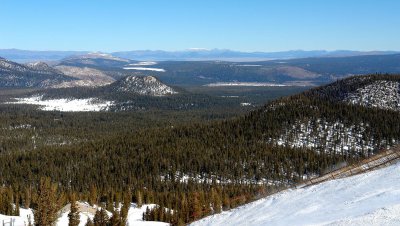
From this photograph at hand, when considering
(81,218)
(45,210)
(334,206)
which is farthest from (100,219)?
(334,206)

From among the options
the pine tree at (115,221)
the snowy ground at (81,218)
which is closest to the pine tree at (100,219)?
the pine tree at (115,221)

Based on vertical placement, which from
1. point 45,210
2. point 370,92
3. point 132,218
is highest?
point 370,92

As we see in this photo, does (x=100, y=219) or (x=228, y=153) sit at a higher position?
(x=100, y=219)

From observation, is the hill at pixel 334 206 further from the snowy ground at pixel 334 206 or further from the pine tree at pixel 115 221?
the pine tree at pixel 115 221

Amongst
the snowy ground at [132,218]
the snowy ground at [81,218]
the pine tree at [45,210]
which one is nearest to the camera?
the pine tree at [45,210]

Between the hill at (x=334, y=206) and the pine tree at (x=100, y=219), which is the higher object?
the hill at (x=334, y=206)

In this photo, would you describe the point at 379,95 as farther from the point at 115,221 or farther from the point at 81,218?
the point at 115,221

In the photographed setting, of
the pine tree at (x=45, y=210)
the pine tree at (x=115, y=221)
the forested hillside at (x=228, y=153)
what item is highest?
the pine tree at (x=45, y=210)

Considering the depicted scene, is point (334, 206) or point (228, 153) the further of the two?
point (228, 153)

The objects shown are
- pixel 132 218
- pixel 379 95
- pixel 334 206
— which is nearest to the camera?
pixel 334 206

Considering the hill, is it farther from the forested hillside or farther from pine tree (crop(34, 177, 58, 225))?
the forested hillside
